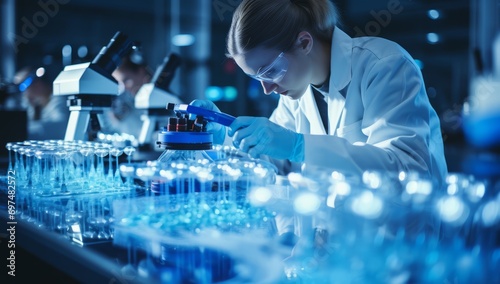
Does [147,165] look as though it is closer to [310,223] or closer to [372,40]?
[310,223]

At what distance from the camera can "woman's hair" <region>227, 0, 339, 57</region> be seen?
175 centimetres

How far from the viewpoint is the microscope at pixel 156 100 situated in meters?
2.96

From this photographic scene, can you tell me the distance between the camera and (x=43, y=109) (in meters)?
4.92

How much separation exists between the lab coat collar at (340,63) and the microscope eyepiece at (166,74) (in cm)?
138

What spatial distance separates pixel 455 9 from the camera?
767 cm

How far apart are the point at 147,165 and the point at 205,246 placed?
1.37 feet

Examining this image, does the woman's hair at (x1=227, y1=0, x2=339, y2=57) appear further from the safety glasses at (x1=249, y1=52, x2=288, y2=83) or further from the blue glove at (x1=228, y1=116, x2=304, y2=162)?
the blue glove at (x1=228, y1=116, x2=304, y2=162)

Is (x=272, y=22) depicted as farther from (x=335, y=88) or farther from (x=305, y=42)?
(x=335, y=88)

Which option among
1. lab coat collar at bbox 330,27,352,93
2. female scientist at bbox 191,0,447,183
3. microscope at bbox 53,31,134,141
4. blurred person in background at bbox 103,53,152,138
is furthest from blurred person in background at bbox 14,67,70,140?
lab coat collar at bbox 330,27,352,93

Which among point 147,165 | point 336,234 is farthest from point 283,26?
point 336,234

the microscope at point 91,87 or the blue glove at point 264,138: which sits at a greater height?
the microscope at point 91,87

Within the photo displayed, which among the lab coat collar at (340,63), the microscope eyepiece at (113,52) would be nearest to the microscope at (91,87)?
the microscope eyepiece at (113,52)

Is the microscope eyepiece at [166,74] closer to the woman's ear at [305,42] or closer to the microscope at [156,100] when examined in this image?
the microscope at [156,100]

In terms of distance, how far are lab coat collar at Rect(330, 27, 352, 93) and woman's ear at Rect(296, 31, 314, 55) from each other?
0.38 ft
